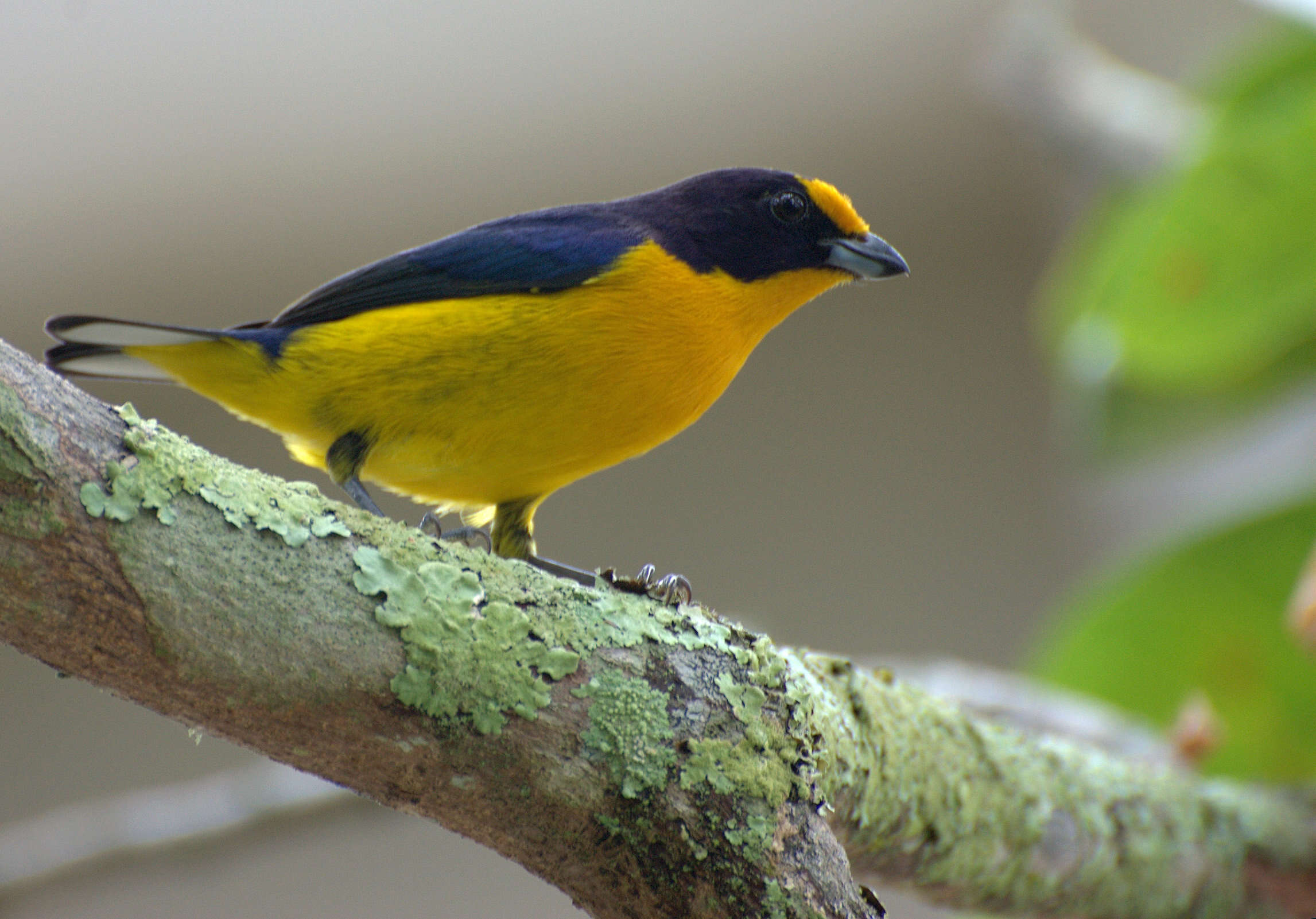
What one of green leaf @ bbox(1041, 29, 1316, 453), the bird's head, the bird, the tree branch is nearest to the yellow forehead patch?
the bird's head

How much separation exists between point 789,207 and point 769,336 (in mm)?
4657

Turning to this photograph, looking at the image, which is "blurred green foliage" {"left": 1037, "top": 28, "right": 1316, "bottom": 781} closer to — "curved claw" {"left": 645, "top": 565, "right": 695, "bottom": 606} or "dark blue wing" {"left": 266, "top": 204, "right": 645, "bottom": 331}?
"dark blue wing" {"left": 266, "top": 204, "right": 645, "bottom": 331}

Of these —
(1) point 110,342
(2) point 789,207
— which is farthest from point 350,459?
(2) point 789,207

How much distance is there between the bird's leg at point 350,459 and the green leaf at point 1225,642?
83.5 inches

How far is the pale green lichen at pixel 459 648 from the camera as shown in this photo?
4.86 feet

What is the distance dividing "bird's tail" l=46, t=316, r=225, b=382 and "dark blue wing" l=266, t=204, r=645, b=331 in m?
0.19

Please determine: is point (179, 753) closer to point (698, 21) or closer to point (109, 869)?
point (109, 869)

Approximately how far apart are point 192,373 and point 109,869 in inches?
49.5

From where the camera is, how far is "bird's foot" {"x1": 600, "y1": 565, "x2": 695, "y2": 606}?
1804 millimetres

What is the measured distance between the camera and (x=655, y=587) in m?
1.83

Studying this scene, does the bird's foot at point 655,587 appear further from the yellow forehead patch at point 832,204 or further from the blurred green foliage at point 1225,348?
the blurred green foliage at point 1225,348

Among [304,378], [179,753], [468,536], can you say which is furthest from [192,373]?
[179,753]

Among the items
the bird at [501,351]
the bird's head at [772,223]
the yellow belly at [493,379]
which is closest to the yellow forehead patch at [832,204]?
the bird's head at [772,223]

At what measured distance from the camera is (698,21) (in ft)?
19.2
